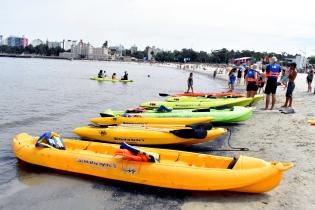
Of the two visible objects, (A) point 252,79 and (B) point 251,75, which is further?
(A) point 252,79

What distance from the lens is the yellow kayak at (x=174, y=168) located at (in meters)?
5.63

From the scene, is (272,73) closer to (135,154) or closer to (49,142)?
(135,154)

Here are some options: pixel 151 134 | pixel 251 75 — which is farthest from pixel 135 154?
pixel 251 75

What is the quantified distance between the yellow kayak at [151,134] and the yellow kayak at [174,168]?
4.20ft

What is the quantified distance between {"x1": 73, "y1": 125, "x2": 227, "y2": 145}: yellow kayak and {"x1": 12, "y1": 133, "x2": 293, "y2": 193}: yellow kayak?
1281 mm

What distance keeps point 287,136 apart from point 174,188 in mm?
4571

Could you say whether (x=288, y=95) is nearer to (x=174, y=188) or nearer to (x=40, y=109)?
(x=174, y=188)

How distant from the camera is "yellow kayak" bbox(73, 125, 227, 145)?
8.36 meters

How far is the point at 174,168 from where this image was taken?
607 centimetres

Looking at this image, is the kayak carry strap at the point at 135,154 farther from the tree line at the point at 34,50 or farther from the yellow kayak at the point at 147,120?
the tree line at the point at 34,50

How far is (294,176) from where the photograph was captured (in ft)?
20.8

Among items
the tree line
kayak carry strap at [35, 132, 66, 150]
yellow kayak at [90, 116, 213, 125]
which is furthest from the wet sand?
the tree line

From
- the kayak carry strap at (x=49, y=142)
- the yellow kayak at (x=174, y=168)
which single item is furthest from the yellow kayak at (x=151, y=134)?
the kayak carry strap at (x=49, y=142)

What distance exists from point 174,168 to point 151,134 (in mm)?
2845
